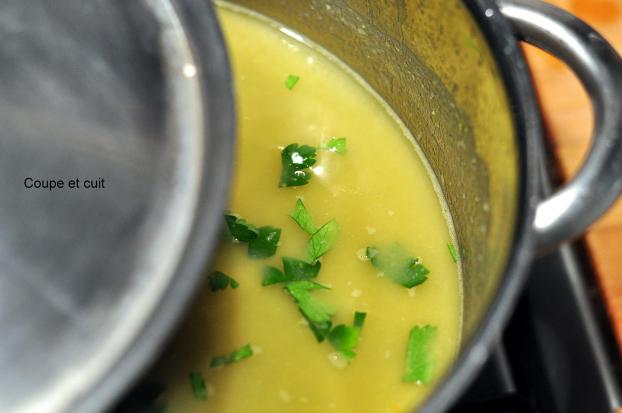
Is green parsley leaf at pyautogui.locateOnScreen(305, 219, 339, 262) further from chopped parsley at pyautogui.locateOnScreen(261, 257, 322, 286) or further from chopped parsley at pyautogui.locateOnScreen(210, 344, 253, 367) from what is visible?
chopped parsley at pyautogui.locateOnScreen(210, 344, 253, 367)

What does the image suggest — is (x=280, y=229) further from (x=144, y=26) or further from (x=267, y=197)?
(x=144, y=26)

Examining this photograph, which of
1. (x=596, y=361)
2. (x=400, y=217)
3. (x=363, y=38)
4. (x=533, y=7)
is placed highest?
(x=363, y=38)

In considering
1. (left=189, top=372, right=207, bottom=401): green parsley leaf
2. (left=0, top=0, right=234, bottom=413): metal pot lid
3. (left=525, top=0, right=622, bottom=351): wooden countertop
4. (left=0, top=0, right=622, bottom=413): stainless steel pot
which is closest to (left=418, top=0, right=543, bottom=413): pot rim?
(left=0, top=0, right=622, bottom=413): stainless steel pot

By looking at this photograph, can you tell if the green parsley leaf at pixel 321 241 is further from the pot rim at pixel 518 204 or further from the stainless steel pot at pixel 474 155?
the pot rim at pixel 518 204

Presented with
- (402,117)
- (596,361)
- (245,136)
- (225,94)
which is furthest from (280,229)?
(596,361)

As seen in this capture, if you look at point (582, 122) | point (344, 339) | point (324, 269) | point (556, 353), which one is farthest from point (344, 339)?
point (582, 122)

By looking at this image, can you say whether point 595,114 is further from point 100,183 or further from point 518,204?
point 100,183
